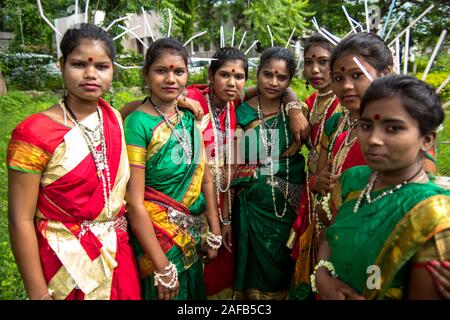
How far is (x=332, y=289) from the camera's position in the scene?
1.62 meters

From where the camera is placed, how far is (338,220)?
5.44 feet

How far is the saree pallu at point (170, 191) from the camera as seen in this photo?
216 centimetres

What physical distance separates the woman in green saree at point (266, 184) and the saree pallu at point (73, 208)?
1171mm

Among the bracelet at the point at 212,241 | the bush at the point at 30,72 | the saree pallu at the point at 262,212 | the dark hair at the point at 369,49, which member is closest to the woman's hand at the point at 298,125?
the saree pallu at the point at 262,212

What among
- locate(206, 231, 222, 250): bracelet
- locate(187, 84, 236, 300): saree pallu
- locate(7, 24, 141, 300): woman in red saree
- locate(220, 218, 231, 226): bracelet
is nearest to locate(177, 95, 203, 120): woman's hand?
locate(187, 84, 236, 300): saree pallu

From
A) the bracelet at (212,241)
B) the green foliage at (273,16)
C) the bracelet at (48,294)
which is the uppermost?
the green foliage at (273,16)

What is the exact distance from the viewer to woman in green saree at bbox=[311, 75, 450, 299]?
1.38 m

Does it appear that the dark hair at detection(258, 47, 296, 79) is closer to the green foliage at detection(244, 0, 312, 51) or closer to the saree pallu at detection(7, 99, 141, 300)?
the saree pallu at detection(7, 99, 141, 300)

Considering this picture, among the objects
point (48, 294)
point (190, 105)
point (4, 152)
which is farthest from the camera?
point (4, 152)

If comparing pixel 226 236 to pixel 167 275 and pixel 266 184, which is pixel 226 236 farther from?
pixel 167 275

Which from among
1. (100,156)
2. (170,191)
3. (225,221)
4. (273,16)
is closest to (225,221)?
(225,221)

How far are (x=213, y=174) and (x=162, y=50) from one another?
3.30 feet

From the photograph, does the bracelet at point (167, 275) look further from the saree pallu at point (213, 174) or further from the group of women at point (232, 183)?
the saree pallu at point (213, 174)

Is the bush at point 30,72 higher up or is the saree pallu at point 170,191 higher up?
the bush at point 30,72
